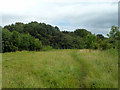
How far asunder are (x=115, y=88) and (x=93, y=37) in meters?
33.7

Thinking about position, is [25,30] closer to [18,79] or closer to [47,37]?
[47,37]

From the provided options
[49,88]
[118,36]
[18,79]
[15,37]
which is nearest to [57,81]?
[49,88]

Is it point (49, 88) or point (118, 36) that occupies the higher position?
point (118, 36)

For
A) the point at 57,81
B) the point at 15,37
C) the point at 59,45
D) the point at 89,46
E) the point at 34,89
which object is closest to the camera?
the point at 34,89

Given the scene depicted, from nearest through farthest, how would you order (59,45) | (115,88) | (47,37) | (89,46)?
(115,88)
(89,46)
(59,45)
(47,37)

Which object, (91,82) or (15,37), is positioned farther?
(15,37)

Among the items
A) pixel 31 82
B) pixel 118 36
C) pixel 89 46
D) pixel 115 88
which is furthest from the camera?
pixel 89 46

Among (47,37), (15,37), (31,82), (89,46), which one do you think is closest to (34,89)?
(31,82)

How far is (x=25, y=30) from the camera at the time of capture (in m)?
63.8

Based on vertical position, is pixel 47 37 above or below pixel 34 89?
above

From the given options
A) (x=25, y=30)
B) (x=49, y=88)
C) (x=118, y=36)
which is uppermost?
(x=25, y=30)

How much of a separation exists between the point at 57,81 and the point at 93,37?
3332 cm

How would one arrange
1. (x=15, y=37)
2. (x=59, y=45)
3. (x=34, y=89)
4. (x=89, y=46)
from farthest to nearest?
1. (x=59, y=45)
2. (x=15, y=37)
3. (x=89, y=46)
4. (x=34, y=89)

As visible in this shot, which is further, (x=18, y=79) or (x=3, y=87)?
(x=18, y=79)
